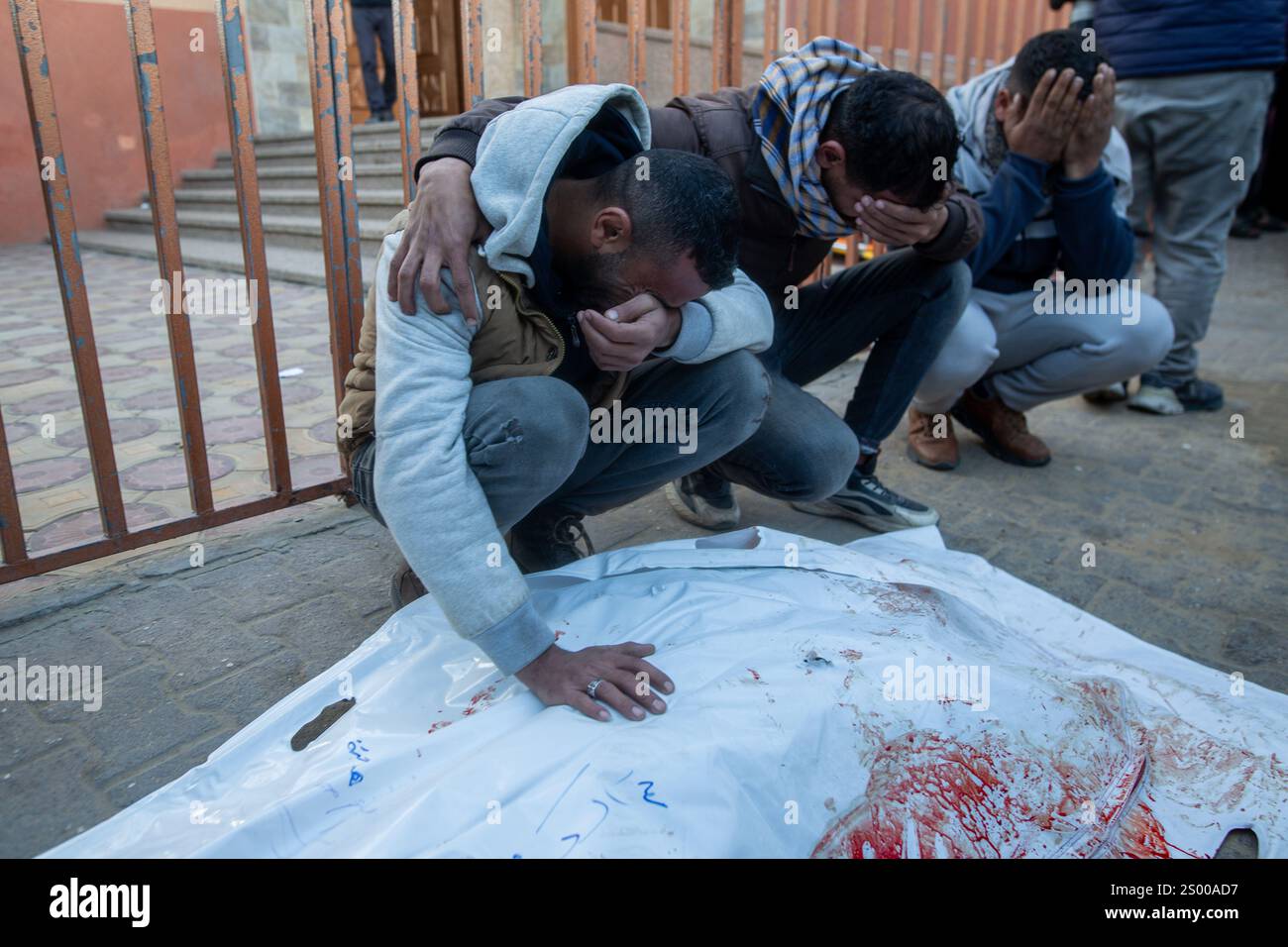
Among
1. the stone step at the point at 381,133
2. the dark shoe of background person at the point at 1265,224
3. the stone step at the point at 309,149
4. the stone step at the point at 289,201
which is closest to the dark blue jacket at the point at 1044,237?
the stone step at the point at 289,201

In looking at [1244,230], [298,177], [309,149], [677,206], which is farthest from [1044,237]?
[309,149]

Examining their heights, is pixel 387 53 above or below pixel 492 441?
above

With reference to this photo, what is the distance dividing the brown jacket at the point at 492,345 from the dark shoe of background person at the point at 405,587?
1.08 feet

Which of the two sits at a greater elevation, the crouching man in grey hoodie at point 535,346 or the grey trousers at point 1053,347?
the crouching man in grey hoodie at point 535,346

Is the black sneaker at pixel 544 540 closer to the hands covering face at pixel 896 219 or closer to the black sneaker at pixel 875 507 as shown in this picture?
the black sneaker at pixel 875 507

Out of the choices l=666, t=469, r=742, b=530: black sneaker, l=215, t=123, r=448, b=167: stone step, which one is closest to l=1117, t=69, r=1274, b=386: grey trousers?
l=666, t=469, r=742, b=530: black sneaker

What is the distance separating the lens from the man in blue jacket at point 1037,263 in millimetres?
2668

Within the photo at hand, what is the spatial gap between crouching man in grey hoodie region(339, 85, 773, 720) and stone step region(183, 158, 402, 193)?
15.1 ft

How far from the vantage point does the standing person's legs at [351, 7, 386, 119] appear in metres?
8.36

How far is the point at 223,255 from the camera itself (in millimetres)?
7016

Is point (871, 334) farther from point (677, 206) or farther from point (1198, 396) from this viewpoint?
point (1198, 396)

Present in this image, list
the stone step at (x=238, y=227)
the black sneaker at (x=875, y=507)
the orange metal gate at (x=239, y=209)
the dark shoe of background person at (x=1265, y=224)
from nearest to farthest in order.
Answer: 1. the orange metal gate at (x=239, y=209)
2. the black sneaker at (x=875, y=507)
3. the stone step at (x=238, y=227)
4. the dark shoe of background person at (x=1265, y=224)

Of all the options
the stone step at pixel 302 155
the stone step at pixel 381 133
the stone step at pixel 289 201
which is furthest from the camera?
the stone step at pixel 381 133
